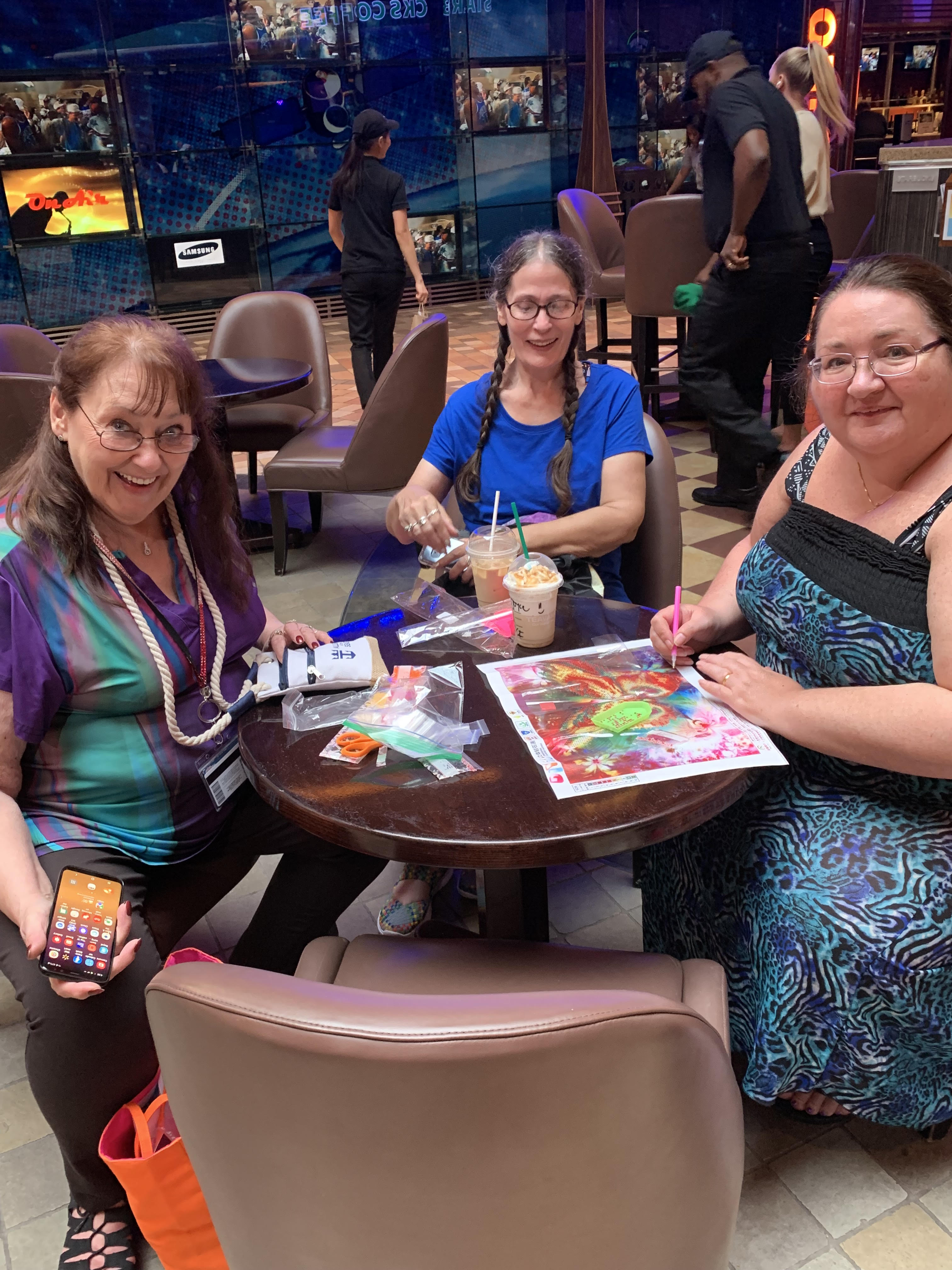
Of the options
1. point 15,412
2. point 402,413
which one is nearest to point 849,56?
point 402,413

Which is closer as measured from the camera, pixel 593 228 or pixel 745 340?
pixel 745 340

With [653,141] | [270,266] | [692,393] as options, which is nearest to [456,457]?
[692,393]

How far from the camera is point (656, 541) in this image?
2.35 meters

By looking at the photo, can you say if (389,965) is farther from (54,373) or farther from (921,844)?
(54,373)

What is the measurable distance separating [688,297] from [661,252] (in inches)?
34.7

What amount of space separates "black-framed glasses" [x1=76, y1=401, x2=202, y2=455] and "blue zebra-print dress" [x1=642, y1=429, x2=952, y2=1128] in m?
0.97

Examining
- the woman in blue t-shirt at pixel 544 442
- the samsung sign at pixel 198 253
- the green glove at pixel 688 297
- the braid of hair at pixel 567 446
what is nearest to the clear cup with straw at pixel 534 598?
the woman in blue t-shirt at pixel 544 442

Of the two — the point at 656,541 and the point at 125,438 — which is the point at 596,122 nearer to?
the point at 656,541

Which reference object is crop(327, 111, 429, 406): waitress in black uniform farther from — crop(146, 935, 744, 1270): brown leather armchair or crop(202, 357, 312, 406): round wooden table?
crop(146, 935, 744, 1270): brown leather armchair

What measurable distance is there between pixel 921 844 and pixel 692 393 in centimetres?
316

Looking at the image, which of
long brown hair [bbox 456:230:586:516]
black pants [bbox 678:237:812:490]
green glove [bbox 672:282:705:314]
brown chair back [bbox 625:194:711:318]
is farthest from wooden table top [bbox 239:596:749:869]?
brown chair back [bbox 625:194:711:318]

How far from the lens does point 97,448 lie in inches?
59.2

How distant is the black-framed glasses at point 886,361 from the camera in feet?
4.63

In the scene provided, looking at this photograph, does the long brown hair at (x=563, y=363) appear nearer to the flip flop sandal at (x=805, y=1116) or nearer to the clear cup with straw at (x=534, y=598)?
the clear cup with straw at (x=534, y=598)
